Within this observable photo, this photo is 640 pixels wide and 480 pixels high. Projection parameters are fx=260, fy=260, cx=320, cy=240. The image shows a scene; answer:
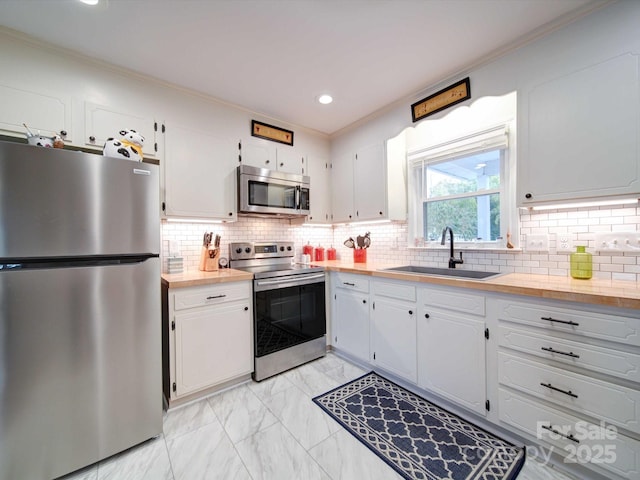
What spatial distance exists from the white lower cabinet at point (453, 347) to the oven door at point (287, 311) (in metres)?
1.05

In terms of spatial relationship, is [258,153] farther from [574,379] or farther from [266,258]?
[574,379]

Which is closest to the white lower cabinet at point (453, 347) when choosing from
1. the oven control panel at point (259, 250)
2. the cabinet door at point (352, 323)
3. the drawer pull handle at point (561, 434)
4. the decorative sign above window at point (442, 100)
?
the drawer pull handle at point (561, 434)

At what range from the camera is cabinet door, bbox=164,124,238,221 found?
223cm

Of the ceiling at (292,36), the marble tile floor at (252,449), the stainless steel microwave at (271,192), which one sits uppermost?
the ceiling at (292,36)

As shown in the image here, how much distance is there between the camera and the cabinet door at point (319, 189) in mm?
3194

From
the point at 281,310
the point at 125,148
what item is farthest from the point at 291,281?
the point at 125,148

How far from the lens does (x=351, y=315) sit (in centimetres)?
254

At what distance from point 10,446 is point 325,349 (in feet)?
7.06

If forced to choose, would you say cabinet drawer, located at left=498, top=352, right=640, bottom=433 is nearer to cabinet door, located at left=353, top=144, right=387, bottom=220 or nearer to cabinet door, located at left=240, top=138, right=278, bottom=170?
cabinet door, located at left=353, top=144, right=387, bottom=220

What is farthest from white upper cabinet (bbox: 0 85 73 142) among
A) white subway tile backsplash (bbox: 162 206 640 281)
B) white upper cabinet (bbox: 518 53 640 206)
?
white upper cabinet (bbox: 518 53 640 206)

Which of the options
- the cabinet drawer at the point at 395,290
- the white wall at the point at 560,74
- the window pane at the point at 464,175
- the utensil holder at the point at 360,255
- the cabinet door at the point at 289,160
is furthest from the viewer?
the utensil holder at the point at 360,255

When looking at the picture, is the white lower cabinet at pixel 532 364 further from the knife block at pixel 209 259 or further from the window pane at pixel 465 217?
the knife block at pixel 209 259

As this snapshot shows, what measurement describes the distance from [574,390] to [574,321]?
34 cm

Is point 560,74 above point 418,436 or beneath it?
above
